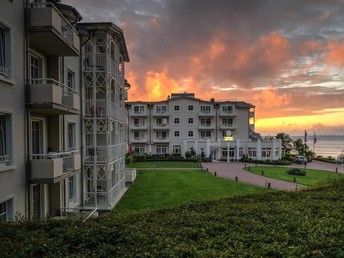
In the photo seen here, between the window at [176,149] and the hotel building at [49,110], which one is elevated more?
the hotel building at [49,110]

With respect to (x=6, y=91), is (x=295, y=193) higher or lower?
lower

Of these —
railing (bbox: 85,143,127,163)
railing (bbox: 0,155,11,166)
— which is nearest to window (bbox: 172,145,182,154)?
railing (bbox: 85,143,127,163)

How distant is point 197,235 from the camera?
221 inches

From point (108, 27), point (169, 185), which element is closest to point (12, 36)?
point (108, 27)

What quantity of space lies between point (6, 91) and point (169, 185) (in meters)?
20.8

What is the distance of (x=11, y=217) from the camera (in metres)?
9.93

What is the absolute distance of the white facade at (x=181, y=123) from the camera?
196ft

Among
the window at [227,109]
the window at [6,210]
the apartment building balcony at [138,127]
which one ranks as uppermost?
the window at [227,109]

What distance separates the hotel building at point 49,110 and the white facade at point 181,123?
39.0m

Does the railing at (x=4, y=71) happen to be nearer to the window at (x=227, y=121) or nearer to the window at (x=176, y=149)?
the window at (x=176, y=149)

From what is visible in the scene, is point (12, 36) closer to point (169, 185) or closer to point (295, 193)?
point (295, 193)

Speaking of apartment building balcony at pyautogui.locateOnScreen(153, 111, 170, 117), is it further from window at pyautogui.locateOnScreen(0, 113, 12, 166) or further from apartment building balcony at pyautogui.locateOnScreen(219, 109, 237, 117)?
window at pyautogui.locateOnScreen(0, 113, 12, 166)

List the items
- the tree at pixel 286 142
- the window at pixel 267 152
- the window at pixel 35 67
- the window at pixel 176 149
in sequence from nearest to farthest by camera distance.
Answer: the window at pixel 35 67, the window at pixel 267 152, the window at pixel 176 149, the tree at pixel 286 142

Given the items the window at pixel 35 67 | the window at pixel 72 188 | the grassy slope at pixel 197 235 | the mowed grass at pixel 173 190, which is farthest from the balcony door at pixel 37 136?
the mowed grass at pixel 173 190
